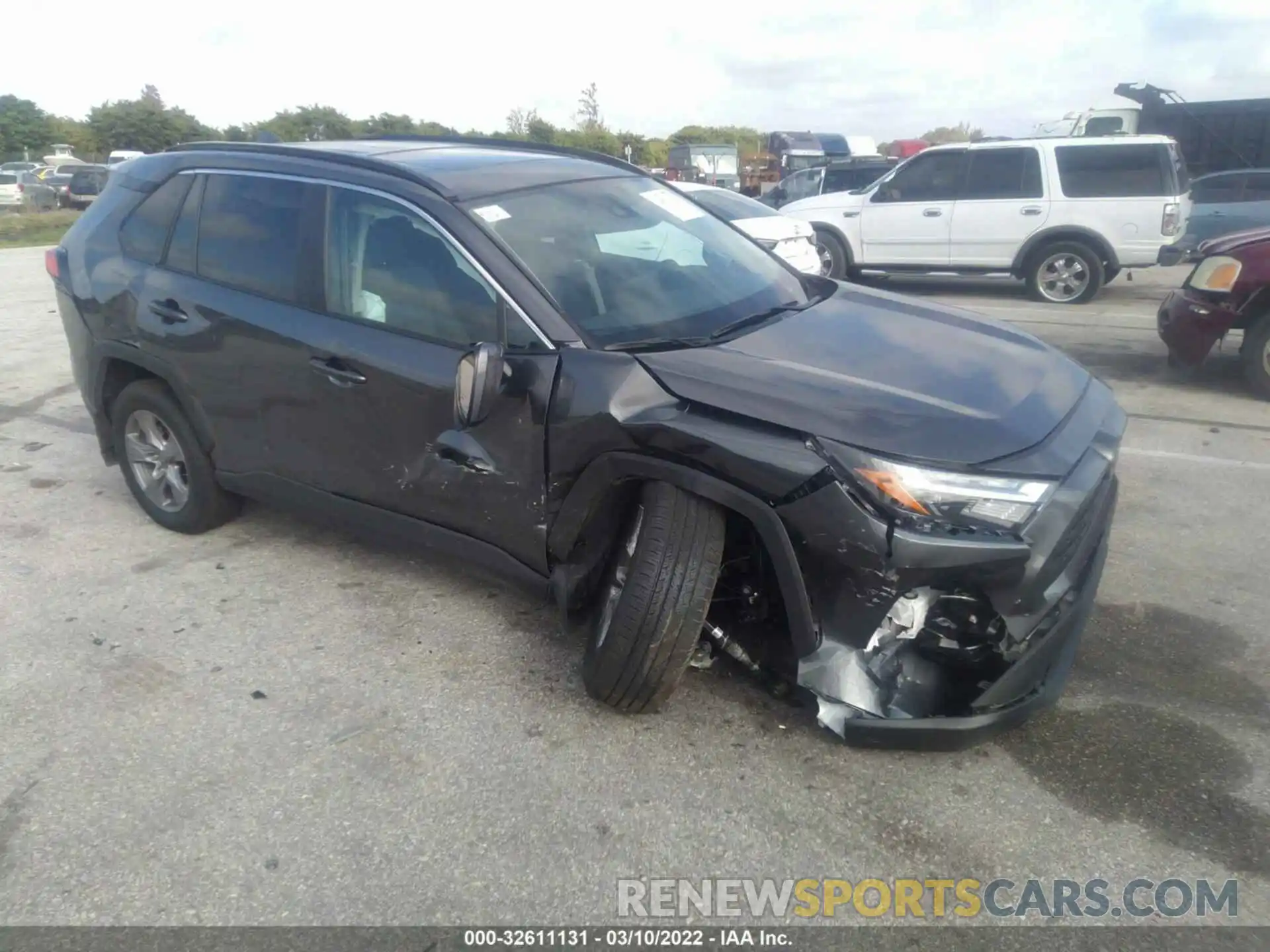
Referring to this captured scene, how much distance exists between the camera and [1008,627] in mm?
2779

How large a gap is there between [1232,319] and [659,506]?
225 inches

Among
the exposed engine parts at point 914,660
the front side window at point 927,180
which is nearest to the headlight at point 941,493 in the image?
the exposed engine parts at point 914,660

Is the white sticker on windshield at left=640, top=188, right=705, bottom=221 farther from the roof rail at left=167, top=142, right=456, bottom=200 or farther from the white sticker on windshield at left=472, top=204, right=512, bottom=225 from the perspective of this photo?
the roof rail at left=167, top=142, right=456, bottom=200

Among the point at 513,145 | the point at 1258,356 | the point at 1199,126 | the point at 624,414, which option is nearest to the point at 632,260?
the point at 624,414

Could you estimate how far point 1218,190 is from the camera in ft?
45.0

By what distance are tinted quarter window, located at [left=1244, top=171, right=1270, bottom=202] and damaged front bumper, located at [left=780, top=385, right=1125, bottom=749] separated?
42.3 ft

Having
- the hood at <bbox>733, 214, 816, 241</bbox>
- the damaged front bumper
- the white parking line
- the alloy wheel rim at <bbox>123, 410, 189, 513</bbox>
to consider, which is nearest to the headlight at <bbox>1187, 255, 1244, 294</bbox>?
the white parking line

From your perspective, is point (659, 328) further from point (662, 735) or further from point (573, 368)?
point (662, 735)

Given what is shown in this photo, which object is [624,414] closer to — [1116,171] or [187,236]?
[187,236]

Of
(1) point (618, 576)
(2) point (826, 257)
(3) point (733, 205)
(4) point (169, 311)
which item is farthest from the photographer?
(2) point (826, 257)

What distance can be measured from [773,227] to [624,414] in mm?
7839

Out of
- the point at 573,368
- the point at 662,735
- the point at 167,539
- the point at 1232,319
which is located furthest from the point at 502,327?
the point at 1232,319

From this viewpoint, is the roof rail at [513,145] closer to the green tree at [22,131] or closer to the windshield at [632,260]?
the windshield at [632,260]

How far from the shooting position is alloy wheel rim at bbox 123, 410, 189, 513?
181 inches
